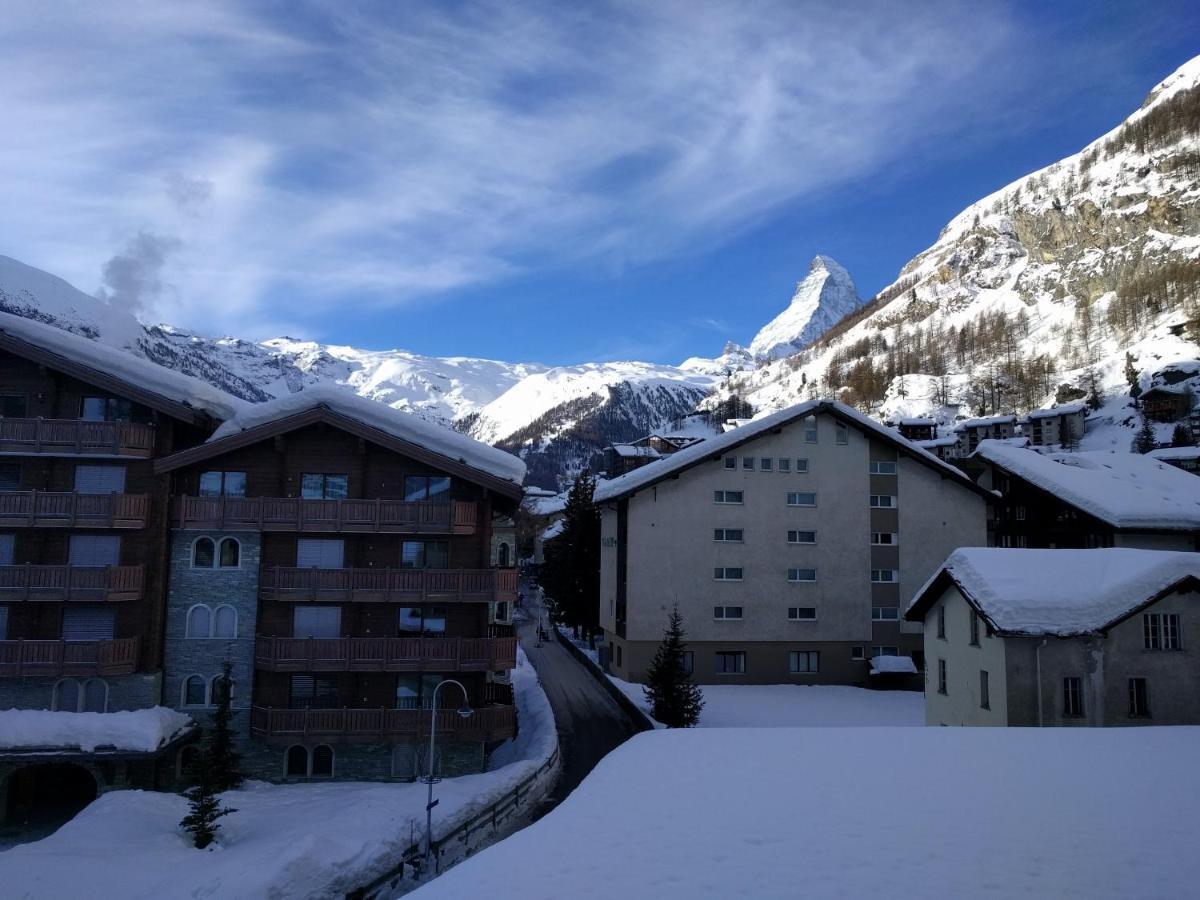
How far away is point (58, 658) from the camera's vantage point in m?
25.9

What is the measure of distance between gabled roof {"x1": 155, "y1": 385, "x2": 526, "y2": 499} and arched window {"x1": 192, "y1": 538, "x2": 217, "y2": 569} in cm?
279

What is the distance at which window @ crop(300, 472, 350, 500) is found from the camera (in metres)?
28.9

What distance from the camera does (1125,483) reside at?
5006 centimetres

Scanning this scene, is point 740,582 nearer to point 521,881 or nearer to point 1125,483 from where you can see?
point 1125,483

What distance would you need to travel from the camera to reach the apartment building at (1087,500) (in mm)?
45594

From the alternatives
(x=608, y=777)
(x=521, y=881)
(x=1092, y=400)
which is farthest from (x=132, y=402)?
(x=1092, y=400)

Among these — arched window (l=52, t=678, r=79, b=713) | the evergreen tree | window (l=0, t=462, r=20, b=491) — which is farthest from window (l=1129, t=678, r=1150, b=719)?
the evergreen tree

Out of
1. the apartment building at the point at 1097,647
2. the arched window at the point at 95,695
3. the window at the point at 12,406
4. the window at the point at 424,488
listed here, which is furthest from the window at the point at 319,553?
the apartment building at the point at 1097,647

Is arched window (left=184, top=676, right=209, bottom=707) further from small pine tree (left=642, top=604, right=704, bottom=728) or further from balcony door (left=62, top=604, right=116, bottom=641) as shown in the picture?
small pine tree (left=642, top=604, right=704, bottom=728)

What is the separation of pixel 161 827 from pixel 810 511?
33845mm

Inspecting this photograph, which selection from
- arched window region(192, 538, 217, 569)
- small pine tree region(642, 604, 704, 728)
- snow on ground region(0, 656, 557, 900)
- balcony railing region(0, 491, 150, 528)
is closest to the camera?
snow on ground region(0, 656, 557, 900)

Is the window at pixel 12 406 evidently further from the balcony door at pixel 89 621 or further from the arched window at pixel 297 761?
the arched window at pixel 297 761

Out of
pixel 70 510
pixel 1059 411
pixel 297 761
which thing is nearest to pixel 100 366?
pixel 70 510

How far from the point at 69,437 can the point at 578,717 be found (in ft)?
79.0
